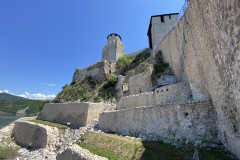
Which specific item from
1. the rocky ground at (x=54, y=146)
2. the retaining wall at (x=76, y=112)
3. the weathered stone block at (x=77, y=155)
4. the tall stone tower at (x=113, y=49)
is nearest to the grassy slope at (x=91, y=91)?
the retaining wall at (x=76, y=112)

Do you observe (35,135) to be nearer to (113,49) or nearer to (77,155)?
(77,155)

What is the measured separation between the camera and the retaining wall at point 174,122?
6363mm

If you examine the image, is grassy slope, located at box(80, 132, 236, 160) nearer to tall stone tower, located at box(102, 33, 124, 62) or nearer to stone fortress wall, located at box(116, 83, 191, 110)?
stone fortress wall, located at box(116, 83, 191, 110)

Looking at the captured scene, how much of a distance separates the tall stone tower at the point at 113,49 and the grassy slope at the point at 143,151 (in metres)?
31.7

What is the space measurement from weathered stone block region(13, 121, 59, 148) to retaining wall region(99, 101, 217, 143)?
7485 millimetres

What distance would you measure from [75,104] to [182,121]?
13681 mm

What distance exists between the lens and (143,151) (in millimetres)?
6809

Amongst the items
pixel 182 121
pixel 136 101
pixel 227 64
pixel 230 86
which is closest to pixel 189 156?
pixel 182 121

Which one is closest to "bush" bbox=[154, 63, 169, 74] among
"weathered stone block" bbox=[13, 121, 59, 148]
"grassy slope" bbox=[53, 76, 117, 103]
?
"grassy slope" bbox=[53, 76, 117, 103]

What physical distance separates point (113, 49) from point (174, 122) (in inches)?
1418

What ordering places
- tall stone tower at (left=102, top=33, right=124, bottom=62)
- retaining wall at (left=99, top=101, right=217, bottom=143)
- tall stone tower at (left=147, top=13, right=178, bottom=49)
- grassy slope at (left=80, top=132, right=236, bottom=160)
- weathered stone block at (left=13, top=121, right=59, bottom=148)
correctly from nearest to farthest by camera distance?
grassy slope at (left=80, top=132, right=236, bottom=160), retaining wall at (left=99, top=101, right=217, bottom=143), weathered stone block at (left=13, top=121, right=59, bottom=148), tall stone tower at (left=147, top=13, right=178, bottom=49), tall stone tower at (left=102, top=33, right=124, bottom=62)

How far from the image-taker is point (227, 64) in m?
4.06

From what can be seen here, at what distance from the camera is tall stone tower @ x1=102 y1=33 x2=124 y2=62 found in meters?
40.1

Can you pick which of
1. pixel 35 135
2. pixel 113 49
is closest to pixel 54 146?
pixel 35 135
